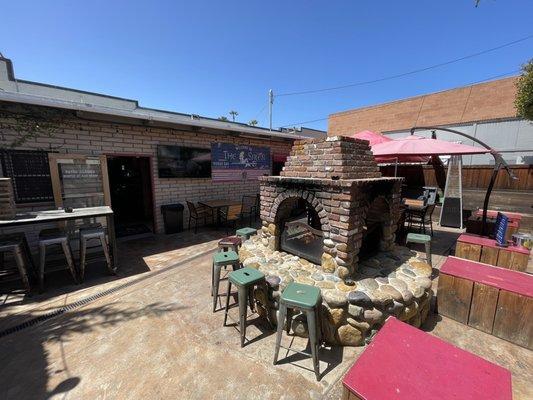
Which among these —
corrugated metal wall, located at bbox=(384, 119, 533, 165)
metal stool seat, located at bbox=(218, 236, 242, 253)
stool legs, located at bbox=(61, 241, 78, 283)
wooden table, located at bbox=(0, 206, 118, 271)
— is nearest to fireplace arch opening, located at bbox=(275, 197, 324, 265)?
metal stool seat, located at bbox=(218, 236, 242, 253)

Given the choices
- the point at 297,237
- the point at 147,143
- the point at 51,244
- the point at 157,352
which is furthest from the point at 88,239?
the point at 297,237

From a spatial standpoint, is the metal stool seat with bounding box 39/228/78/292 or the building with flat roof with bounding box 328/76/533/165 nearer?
the metal stool seat with bounding box 39/228/78/292

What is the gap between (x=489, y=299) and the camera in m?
2.71

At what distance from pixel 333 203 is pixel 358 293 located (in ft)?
3.62

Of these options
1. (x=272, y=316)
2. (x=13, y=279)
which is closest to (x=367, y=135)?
(x=272, y=316)

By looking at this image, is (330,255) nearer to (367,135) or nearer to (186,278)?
(186,278)

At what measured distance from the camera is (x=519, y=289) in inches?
102

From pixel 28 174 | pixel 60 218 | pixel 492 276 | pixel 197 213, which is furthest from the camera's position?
pixel 197 213

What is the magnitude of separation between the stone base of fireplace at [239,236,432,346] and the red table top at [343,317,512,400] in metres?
0.75

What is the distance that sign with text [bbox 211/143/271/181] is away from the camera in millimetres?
7599

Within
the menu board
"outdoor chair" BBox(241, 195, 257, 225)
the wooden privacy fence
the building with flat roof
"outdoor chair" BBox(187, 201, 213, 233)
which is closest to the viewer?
the menu board

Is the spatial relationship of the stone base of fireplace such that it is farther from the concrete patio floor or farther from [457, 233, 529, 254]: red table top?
[457, 233, 529, 254]: red table top

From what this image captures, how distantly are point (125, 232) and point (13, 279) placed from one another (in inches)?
111

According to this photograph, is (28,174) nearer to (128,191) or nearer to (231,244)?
(128,191)
